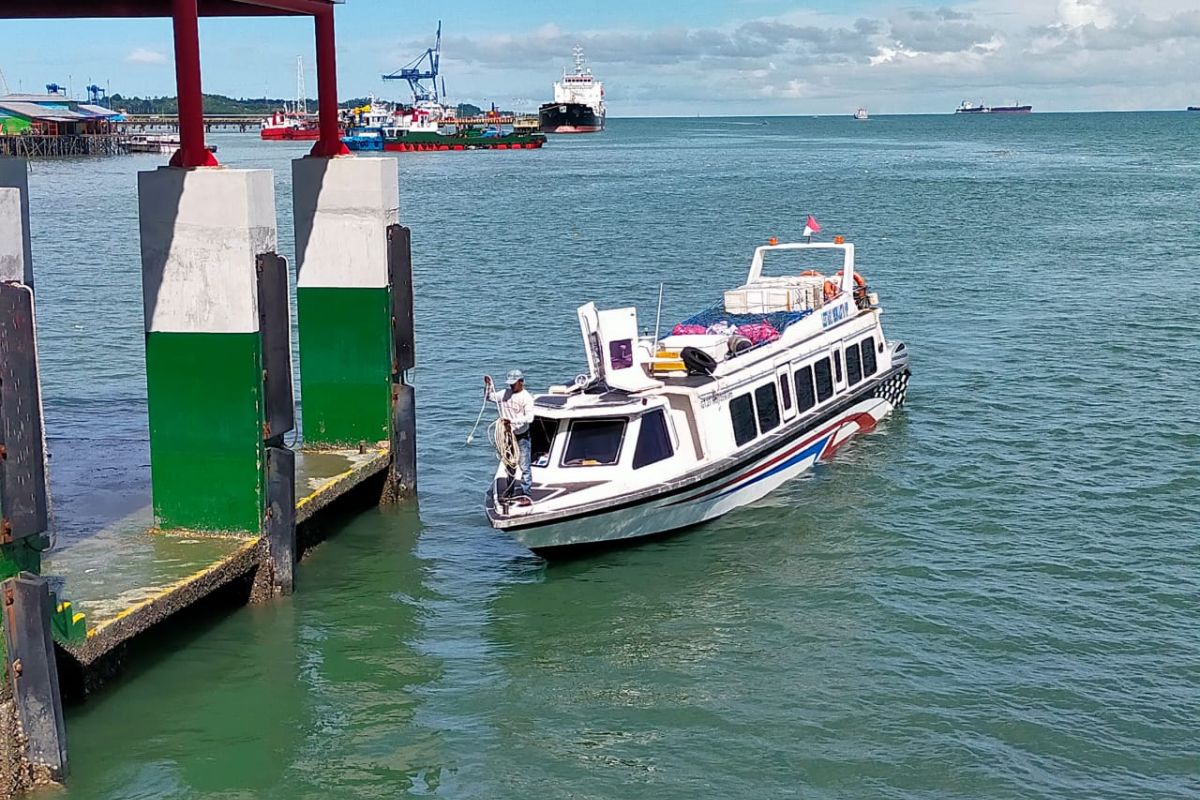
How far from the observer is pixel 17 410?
12094 mm

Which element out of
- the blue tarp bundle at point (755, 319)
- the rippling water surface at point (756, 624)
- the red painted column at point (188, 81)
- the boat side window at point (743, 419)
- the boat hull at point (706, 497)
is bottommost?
the rippling water surface at point (756, 624)

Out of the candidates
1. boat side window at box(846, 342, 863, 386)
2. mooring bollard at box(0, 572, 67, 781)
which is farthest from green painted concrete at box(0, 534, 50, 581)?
boat side window at box(846, 342, 863, 386)

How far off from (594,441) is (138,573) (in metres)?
6.51

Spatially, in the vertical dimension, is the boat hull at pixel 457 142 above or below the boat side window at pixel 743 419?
above

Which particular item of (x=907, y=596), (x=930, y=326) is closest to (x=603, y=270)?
(x=930, y=326)

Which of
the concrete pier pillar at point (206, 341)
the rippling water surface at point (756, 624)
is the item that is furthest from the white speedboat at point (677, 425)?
the concrete pier pillar at point (206, 341)

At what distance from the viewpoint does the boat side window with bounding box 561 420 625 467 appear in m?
19.2

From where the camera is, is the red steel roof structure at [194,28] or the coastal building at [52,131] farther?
the coastal building at [52,131]

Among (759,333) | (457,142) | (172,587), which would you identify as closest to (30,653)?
(172,587)

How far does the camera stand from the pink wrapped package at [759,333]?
23392 mm

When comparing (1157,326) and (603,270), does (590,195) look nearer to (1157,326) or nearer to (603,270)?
(603,270)

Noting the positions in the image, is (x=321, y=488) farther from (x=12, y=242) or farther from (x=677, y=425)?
(x=12, y=242)

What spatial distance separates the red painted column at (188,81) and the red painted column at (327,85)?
4087 mm

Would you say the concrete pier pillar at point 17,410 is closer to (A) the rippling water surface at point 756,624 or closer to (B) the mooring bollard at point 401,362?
(A) the rippling water surface at point 756,624
